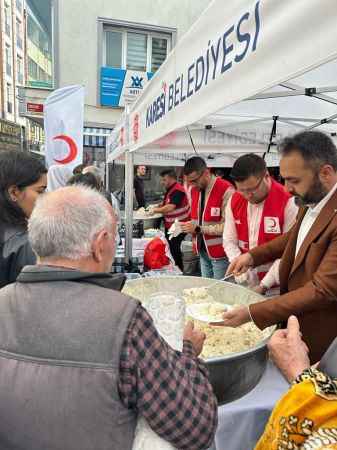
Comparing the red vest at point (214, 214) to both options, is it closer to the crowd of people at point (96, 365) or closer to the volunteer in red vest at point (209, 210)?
the volunteer in red vest at point (209, 210)

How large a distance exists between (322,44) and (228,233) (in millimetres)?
2007

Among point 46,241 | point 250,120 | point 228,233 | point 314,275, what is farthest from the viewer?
point 250,120

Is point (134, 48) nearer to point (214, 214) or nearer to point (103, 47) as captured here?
point (103, 47)

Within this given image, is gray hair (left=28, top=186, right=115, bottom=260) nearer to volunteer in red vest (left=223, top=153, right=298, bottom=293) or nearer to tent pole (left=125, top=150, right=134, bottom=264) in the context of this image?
volunteer in red vest (left=223, top=153, right=298, bottom=293)

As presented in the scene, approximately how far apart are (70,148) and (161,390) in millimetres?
4127

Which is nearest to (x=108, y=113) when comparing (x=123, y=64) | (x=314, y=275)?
(x=123, y=64)

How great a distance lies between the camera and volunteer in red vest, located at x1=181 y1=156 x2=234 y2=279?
3.26 m

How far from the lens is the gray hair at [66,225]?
0.88 meters

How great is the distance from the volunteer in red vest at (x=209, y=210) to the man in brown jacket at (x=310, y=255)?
163 cm

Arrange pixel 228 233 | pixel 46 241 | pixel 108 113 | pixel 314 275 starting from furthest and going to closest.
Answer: pixel 108 113
pixel 228 233
pixel 314 275
pixel 46 241

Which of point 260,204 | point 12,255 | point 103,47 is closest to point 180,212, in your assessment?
point 260,204

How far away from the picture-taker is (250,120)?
9.68 feet

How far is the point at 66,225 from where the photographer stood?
88cm

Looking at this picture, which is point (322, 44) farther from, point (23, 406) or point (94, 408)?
point (23, 406)
